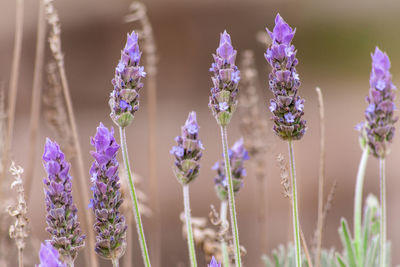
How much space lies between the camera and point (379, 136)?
0.85m

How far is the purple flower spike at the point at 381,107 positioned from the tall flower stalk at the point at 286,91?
0.09 meters

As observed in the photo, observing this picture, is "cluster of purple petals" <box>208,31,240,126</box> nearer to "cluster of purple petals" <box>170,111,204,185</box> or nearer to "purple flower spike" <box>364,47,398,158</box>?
"cluster of purple petals" <box>170,111,204,185</box>

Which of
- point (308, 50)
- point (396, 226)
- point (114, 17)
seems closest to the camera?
point (396, 226)

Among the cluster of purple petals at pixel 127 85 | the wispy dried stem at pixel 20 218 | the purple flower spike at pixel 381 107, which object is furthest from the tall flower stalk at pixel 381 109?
the wispy dried stem at pixel 20 218

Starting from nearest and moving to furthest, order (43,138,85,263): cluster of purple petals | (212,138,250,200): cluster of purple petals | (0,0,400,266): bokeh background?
(43,138,85,263): cluster of purple petals
(212,138,250,200): cluster of purple petals
(0,0,400,266): bokeh background

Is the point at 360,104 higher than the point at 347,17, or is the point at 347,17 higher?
the point at 347,17

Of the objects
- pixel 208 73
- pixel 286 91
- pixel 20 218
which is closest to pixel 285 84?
pixel 286 91

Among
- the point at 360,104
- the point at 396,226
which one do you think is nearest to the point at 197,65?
the point at 360,104

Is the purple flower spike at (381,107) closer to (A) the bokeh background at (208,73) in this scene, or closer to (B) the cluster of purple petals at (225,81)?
(B) the cluster of purple petals at (225,81)

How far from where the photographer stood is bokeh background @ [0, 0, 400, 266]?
3670mm

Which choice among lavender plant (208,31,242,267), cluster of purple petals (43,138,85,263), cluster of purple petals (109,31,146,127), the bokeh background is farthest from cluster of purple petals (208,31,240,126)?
the bokeh background

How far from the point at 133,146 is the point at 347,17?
170 cm

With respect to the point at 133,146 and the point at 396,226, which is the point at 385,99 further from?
the point at 133,146

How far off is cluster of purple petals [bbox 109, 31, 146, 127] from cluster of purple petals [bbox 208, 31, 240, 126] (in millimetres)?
101
